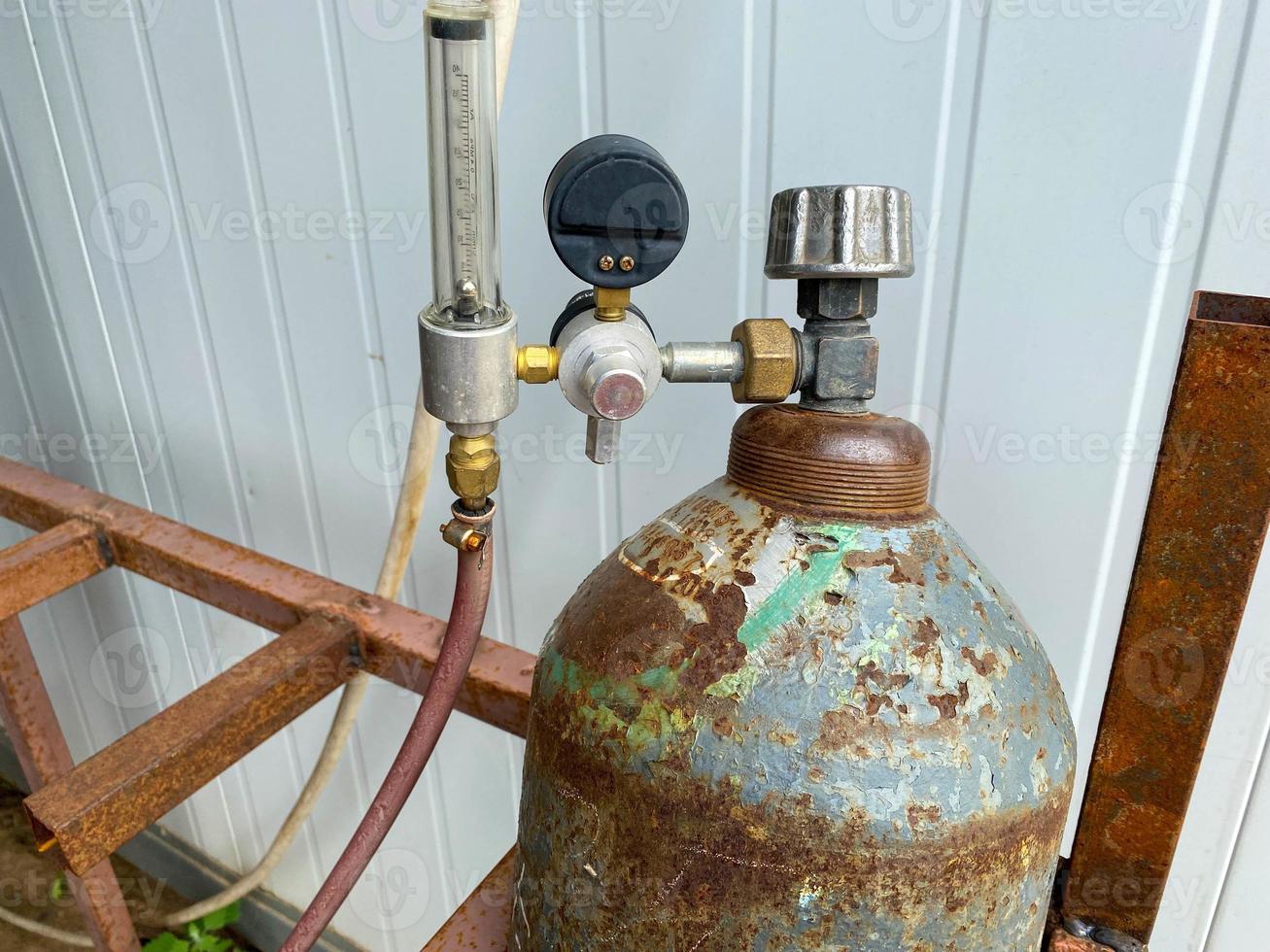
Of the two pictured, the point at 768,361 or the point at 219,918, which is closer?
the point at 768,361

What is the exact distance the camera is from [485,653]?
0.72 meters

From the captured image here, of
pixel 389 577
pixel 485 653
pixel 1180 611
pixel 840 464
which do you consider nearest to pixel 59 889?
pixel 389 577

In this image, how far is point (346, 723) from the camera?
3.32 ft

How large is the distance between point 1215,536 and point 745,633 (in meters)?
0.23

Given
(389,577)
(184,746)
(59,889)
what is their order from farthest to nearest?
(59,889) < (389,577) < (184,746)

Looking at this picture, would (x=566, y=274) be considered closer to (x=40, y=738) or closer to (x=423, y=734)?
(x=423, y=734)

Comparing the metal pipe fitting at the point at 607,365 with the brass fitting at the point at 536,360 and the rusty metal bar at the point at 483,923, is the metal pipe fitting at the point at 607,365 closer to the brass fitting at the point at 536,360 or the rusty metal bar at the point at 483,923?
the brass fitting at the point at 536,360

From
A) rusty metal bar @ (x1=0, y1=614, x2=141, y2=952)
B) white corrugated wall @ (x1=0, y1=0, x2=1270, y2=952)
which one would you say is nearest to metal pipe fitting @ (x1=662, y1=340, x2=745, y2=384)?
white corrugated wall @ (x1=0, y1=0, x2=1270, y2=952)

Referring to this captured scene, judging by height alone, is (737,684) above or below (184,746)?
above

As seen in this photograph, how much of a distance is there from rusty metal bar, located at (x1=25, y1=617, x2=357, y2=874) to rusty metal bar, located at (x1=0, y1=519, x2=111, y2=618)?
0.30 metres

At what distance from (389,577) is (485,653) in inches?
8.6

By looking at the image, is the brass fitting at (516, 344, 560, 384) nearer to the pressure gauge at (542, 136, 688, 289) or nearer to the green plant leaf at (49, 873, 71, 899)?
the pressure gauge at (542, 136, 688, 289)

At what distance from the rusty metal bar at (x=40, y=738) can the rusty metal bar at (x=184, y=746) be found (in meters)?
0.53

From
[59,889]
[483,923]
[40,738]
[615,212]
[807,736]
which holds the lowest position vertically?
[59,889]
